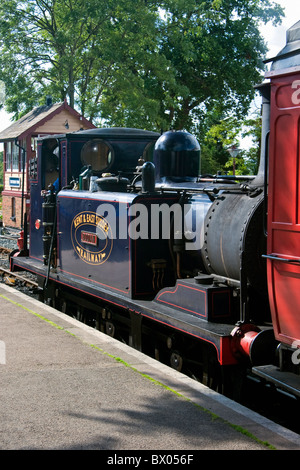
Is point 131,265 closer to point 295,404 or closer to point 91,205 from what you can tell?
point 91,205

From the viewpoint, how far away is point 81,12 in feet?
91.1

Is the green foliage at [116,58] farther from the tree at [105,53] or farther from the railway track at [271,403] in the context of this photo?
the railway track at [271,403]

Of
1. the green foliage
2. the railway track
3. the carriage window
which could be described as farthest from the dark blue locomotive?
the green foliage

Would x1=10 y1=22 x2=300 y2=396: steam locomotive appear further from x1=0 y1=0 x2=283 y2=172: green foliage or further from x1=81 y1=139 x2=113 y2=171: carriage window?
x1=0 y1=0 x2=283 y2=172: green foliage

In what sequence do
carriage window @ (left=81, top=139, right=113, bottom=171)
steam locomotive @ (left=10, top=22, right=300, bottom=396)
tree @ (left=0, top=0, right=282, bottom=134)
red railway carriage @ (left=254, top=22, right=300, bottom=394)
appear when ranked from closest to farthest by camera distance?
Result: red railway carriage @ (left=254, top=22, right=300, bottom=394)
steam locomotive @ (left=10, top=22, right=300, bottom=396)
carriage window @ (left=81, top=139, right=113, bottom=171)
tree @ (left=0, top=0, right=282, bottom=134)

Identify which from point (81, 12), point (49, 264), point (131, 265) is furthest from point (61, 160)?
point (81, 12)

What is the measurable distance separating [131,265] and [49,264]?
253 centimetres

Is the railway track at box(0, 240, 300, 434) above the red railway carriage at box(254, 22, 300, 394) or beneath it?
beneath

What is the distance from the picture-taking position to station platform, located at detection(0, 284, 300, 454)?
3.96m

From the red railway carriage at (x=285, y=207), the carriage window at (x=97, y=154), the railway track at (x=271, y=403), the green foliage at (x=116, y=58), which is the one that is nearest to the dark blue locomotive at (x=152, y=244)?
the carriage window at (x=97, y=154)

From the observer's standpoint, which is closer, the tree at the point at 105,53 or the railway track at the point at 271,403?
the railway track at the point at 271,403

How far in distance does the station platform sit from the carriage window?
293 cm

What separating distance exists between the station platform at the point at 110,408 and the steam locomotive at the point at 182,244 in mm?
434

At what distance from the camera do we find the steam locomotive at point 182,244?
451 centimetres
